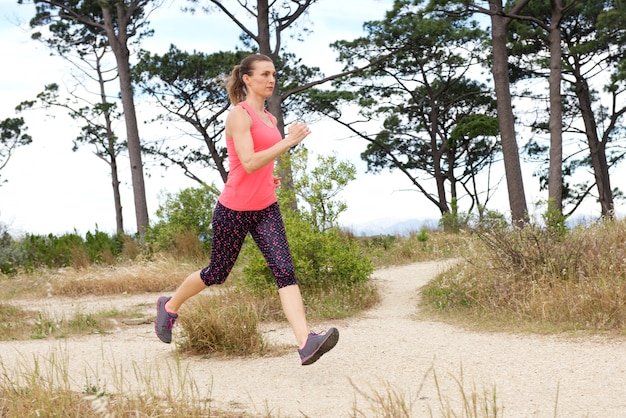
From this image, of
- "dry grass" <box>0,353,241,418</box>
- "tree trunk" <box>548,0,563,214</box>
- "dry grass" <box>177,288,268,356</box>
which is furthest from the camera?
"tree trunk" <box>548,0,563,214</box>

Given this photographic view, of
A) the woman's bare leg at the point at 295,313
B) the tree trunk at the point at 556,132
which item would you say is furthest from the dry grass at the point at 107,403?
the tree trunk at the point at 556,132

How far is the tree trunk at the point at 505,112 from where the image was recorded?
499 inches

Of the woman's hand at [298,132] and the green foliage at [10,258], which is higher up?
the green foliage at [10,258]

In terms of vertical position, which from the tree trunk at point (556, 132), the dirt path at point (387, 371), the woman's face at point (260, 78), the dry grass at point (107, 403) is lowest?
the dirt path at point (387, 371)

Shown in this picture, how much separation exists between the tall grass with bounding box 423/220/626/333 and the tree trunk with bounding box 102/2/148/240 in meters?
10.9

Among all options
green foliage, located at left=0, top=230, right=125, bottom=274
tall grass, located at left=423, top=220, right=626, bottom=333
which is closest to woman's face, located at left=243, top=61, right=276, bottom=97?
tall grass, located at left=423, top=220, right=626, bottom=333

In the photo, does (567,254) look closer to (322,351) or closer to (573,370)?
(573,370)

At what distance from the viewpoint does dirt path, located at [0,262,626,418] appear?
12.8ft

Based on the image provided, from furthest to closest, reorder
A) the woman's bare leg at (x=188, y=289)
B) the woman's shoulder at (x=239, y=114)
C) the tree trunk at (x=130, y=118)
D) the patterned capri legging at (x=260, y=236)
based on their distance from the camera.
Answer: the tree trunk at (x=130, y=118) < the woman's bare leg at (x=188, y=289) < the patterned capri legging at (x=260, y=236) < the woman's shoulder at (x=239, y=114)

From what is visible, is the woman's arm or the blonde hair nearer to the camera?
the woman's arm

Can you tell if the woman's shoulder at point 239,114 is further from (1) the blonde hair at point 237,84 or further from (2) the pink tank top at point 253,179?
(1) the blonde hair at point 237,84

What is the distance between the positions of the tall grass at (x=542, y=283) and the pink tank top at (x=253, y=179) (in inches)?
116

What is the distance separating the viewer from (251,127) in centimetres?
439

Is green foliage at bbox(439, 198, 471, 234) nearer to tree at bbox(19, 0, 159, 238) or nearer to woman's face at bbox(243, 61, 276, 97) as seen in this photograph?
tree at bbox(19, 0, 159, 238)
